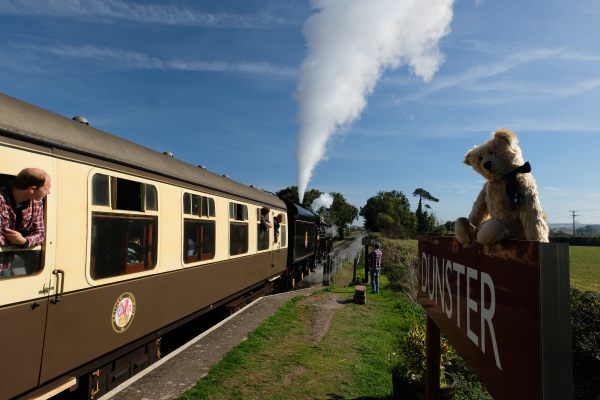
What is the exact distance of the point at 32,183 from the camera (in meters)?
→ 3.20

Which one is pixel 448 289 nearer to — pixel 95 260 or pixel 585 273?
pixel 95 260

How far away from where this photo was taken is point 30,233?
331 cm

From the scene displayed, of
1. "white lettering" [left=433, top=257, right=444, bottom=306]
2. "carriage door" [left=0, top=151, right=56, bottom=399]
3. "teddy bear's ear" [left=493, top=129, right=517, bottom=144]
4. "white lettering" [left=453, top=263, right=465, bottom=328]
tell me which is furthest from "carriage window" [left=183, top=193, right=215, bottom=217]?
"teddy bear's ear" [left=493, top=129, right=517, bottom=144]

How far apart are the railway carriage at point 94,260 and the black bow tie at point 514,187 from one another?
342 centimetres

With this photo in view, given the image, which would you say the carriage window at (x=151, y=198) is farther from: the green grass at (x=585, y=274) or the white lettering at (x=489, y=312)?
the green grass at (x=585, y=274)

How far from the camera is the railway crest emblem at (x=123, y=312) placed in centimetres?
451

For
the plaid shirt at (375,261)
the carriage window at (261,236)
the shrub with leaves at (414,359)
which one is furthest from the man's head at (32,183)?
the plaid shirt at (375,261)

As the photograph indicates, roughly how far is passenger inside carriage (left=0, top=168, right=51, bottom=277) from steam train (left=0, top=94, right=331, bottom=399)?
0.03m

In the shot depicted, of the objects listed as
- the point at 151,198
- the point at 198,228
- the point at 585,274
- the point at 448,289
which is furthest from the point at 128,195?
the point at 585,274

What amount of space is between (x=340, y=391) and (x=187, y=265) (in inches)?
112

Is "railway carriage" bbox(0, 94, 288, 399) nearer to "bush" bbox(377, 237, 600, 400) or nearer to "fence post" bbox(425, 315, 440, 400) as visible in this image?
"fence post" bbox(425, 315, 440, 400)

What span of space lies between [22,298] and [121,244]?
4.58 feet

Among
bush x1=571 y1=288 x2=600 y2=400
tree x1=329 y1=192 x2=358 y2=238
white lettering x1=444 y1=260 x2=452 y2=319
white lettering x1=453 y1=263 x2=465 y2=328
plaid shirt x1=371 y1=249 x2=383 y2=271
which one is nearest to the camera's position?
white lettering x1=453 y1=263 x2=465 y2=328

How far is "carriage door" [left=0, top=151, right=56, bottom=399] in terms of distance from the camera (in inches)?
122
